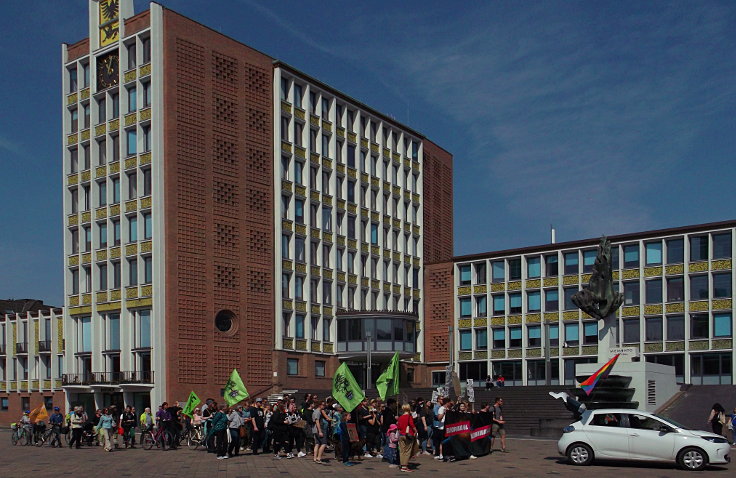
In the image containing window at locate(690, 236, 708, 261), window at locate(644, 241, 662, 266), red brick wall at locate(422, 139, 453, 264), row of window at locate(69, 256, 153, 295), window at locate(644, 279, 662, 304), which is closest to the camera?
row of window at locate(69, 256, 153, 295)

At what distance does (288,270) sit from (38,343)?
21.0m

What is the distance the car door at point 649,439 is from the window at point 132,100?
146 ft

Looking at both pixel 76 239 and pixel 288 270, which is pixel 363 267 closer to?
pixel 288 270

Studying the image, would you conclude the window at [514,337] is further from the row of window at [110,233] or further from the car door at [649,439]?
the car door at [649,439]

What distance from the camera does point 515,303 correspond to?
252 feet

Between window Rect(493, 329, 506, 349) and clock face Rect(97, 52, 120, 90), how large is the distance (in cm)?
3470

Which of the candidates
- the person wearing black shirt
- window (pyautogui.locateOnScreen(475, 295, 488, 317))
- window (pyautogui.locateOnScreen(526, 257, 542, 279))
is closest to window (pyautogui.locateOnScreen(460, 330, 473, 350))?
window (pyautogui.locateOnScreen(475, 295, 488, 317))

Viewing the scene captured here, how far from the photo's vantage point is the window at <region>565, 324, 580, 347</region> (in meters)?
72.9

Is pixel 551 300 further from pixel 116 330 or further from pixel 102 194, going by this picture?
pixel 102 194

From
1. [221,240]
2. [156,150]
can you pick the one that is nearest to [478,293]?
[221,240]

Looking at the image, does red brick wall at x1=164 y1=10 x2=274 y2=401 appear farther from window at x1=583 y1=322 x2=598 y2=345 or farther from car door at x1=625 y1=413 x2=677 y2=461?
car door at x1=625 y1=413 x2=677 y2=461

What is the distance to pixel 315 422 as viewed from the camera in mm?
29516

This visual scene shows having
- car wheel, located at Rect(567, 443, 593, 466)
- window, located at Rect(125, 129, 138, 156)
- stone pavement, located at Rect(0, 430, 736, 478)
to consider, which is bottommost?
stone pavement, located at Rect(0, 430, 736, 478)

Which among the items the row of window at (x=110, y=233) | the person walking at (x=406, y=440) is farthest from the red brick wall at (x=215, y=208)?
the person walking at (x=406, y=440)
